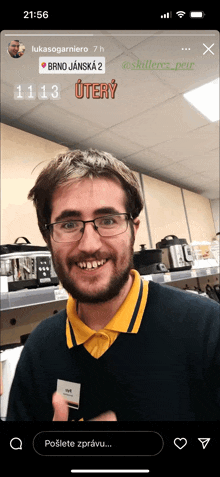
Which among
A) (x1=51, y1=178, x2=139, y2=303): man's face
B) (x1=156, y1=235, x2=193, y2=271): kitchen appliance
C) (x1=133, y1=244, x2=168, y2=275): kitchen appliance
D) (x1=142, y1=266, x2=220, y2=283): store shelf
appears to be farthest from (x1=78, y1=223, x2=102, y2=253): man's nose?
(x1=156, y1=235, x2=193, y2=271): kitchen appliance

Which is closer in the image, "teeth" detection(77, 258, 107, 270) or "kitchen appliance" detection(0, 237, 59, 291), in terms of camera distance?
"teeth" detection(77, 258, 107, 270)

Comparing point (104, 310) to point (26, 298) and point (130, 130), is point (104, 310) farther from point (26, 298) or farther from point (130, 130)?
point (130, 130)

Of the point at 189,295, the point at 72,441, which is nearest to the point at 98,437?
the point at 72,441

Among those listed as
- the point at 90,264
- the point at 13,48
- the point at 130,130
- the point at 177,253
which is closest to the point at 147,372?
the point at 90,264

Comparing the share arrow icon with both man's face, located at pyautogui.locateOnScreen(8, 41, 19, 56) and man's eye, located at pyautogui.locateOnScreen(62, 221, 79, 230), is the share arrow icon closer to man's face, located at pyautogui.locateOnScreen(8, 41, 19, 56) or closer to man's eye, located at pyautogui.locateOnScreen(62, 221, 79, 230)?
man's eye, located at pyautogui.locateOnScreen(62, 221, 79, 230)

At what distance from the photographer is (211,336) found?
42 cm

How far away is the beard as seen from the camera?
44 centimetres

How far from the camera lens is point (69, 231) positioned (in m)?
0.43

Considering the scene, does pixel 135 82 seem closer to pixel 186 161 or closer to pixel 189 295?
pixel 189 295

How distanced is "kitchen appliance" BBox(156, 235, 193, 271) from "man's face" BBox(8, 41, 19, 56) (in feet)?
4.75

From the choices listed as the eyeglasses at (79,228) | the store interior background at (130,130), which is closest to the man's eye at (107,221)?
the eyeglasses at (79,228)

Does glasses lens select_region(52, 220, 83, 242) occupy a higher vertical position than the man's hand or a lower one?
higher

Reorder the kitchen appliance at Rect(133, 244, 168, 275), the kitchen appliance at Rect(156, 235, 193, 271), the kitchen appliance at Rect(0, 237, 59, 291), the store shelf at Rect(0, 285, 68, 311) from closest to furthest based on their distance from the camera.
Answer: the store shelf at Rect(0, 285, 68, 311) → the kitchen appliance at Rect(0, 237, 59, 291) → the kitchen appliance at Rect(133, 244, 168, 275) → the kitchen appliance at Rect(156, 235, 193, 271)

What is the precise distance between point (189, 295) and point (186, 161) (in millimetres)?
859
